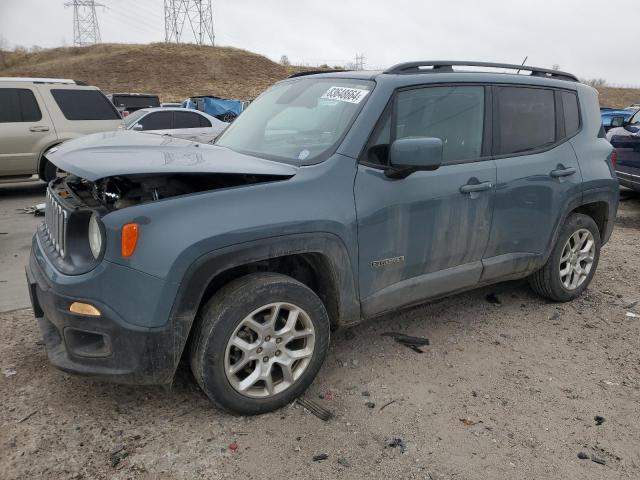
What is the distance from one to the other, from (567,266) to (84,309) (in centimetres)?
380

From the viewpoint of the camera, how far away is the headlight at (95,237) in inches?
98.3

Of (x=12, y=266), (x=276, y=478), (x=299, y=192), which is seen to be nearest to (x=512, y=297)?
(x=299, y=192)

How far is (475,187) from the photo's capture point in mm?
3488

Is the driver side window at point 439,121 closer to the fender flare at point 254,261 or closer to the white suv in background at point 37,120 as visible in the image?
the fender flare at point 254,261

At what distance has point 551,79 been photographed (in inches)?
168

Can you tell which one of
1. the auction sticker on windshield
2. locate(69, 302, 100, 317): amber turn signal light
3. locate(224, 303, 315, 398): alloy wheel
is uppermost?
the auction sticker on windshield

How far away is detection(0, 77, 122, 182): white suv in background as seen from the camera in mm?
8797

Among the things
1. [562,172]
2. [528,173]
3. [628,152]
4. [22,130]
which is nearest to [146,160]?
[528,173]

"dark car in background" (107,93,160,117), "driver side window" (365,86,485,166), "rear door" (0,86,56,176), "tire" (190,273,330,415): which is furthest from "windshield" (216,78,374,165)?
"dark car in background" (107,93,160,117)

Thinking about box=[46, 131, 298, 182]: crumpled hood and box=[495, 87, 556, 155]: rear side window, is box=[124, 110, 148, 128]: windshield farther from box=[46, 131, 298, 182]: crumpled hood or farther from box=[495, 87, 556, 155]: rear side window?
box=[495, 87, 556, 155]: rear side window

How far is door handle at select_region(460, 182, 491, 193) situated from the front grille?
2363 mm

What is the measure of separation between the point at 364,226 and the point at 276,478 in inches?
54.3

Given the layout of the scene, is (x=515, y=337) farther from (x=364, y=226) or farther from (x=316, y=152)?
(x=316, y=152)

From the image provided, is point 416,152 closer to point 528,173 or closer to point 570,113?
point 528,173
